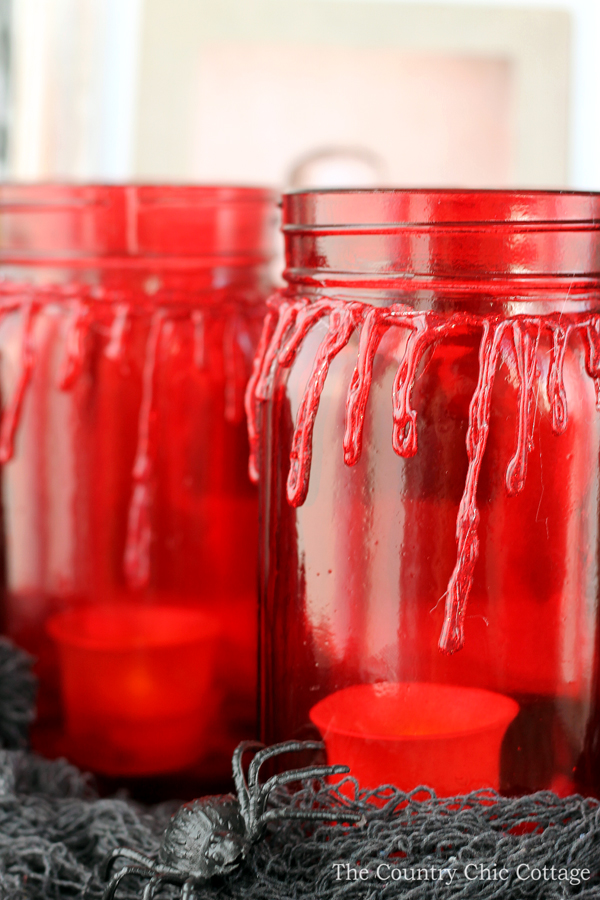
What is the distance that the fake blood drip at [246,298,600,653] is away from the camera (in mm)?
375

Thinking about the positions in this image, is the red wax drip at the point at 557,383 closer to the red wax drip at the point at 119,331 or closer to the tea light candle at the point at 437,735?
the tea light candle at the point at 437,735

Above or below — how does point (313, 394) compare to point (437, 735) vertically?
above

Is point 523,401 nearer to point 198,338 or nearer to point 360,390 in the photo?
point 360,390

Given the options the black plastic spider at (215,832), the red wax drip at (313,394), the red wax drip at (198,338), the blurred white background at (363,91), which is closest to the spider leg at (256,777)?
the black plastic spider at (215,832)

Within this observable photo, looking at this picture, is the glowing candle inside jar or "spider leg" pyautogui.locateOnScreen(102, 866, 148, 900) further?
the glowing candle inside jar

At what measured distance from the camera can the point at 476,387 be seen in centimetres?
38

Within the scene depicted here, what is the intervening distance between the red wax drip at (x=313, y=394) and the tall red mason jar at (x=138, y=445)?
13 cm

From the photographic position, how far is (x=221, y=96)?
0.76 metres

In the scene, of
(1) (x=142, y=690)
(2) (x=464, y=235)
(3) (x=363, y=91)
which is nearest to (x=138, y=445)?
(1) (x=142, y=690)

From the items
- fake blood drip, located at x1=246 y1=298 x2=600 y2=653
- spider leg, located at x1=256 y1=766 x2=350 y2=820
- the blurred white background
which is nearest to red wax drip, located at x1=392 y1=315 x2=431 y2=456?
fake blood drip, located at x1=246 y1=298 x2=600 y2=653

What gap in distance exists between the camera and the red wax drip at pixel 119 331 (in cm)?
52

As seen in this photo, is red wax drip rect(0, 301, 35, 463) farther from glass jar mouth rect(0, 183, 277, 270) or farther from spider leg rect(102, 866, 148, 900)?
spider leg rect(102, 866, 148, 900)

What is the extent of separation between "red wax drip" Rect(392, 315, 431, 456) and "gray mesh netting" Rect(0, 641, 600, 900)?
14 cm

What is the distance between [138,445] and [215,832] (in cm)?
23
